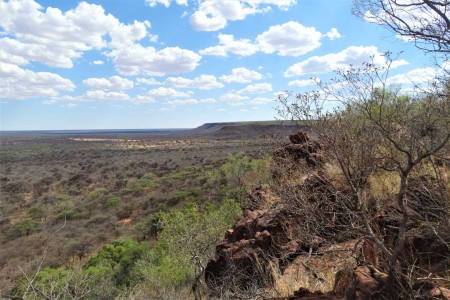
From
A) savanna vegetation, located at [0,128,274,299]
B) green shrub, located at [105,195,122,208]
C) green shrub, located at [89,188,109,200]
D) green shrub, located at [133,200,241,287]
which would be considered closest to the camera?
green shrub, located at [133,200,241,287]

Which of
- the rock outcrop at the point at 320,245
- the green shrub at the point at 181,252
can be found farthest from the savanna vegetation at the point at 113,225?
the rock outcrop at the point at 320,245

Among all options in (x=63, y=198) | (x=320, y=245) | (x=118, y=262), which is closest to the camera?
(x=320, y=245)

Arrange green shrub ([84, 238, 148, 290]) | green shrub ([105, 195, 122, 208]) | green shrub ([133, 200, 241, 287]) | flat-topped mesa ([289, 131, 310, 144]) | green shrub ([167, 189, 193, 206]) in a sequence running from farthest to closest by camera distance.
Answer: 1. green shrub ([105, 195, 122, 208])
2. green shrub ([167, 189, 193, 206])
3. green shrub ([84, 238, 148, 290])
4. green shrub ([133, 200, 241, 287])
5. flat-topped mesa ([289, 131, 310, 144])

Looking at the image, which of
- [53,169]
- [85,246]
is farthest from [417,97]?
[53,169]

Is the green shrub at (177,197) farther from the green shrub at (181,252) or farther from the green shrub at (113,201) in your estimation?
the green shrub at (181,252)

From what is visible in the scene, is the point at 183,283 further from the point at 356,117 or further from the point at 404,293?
the point at 404,293

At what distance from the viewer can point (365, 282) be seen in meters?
3.69

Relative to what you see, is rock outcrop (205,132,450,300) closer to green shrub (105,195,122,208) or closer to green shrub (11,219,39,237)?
green shrub (11,219,39,237)

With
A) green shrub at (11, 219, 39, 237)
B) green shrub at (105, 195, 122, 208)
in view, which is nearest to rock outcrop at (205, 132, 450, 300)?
green shrub at (11, 219, 39, 237)

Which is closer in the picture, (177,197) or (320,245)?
(320,245)

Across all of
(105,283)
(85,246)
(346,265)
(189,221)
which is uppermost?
(346,265)

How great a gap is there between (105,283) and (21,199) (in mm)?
23029

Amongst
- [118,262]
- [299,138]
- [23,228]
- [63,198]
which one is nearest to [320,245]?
[299,138]

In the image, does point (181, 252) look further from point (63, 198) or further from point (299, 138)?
point (63, 198)
